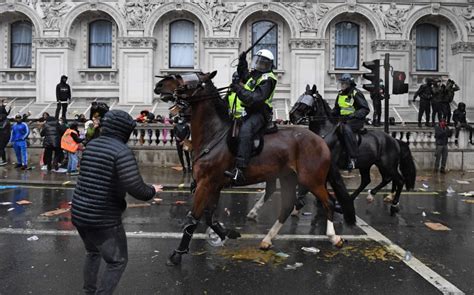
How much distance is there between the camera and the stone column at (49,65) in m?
23.0

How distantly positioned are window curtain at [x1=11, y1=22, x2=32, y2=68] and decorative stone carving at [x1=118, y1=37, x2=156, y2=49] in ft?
17.3

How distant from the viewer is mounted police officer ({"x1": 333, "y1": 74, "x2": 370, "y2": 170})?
923cm

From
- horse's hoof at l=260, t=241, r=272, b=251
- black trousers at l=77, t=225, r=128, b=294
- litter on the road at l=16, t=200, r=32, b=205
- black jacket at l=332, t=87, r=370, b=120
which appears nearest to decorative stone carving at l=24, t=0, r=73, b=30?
litter on the road at l=16, t=200, r=32, b=205

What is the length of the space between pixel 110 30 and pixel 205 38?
5.07 meters

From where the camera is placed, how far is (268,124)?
6750 millimetres

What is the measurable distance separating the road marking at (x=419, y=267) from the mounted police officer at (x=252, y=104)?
7.98 feet

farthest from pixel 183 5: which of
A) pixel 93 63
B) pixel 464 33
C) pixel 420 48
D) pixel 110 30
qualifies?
pixel 464 33

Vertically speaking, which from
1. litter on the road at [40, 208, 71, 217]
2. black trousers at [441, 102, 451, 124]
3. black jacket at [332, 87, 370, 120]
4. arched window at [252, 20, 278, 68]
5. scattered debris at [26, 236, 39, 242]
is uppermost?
arched window at [252, 20, 278, 68]

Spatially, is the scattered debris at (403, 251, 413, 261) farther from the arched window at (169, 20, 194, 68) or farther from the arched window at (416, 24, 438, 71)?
the arched window at (416, 24, 438, 71)

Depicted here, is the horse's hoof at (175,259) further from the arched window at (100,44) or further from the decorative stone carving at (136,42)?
the arched window at (100,44)

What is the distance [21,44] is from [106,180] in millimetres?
23387

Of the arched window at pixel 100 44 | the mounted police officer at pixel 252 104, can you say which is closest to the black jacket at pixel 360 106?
the mounted police officer at pixel 252 104

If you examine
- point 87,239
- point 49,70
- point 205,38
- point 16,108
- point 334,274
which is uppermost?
point 205,38

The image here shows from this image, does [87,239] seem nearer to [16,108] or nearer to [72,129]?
[72,129]
